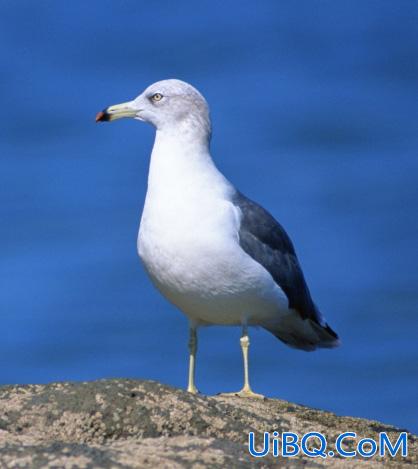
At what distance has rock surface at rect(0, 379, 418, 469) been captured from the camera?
428cm

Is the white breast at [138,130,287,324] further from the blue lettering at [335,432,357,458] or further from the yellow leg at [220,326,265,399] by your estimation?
the blue lettering at [335,432,357,458]

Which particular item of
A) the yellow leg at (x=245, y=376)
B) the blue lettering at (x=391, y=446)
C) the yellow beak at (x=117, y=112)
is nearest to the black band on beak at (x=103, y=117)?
the yellow beak at (x=117, y=112)

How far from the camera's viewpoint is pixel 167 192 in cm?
808

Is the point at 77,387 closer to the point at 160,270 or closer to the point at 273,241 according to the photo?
the point at 160,270

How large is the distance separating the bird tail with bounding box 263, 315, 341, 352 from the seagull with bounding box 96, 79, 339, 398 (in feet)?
0.87

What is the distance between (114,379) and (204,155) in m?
2.99

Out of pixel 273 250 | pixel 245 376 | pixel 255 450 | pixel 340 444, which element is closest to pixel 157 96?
pixel 273 250

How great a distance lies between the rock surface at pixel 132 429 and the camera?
4281mm

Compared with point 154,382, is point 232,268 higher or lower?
higher

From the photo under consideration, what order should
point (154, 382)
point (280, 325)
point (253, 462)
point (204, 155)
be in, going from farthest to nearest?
point (280, 325)
point (204, 155)
point (154, 382)
point (253, 462)

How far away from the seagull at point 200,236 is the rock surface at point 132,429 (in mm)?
1633

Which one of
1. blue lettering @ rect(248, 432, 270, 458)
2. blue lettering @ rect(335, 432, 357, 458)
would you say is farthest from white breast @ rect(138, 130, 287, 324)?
blue lettering @ rect(248, 432, 270, 458)

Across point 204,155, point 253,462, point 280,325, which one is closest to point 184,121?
point 204,155

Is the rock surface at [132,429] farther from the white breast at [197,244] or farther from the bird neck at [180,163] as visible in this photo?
the bird neck at [180,163]
